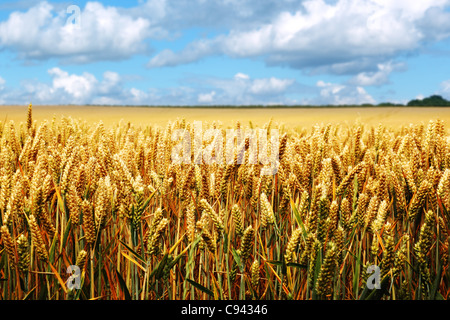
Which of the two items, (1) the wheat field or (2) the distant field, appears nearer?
(1) the wheat field

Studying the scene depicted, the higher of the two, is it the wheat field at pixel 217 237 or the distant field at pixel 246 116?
the distant field at pixel 246 116

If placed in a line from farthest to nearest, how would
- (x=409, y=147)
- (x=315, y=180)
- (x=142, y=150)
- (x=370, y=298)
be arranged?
(x=409, y=147) → (x=142, y=150) → (x=315, y=180) → (x=370, y=298)

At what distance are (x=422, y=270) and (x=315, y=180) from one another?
537 mm

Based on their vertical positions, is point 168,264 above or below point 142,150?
below

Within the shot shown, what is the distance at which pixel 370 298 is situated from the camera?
1054 mm

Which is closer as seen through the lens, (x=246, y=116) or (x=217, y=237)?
(x=217, y=237)

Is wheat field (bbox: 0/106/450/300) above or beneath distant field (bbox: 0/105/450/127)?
beneath

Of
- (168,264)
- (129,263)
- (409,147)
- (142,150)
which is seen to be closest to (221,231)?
(168,264)

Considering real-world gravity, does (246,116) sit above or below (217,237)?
above

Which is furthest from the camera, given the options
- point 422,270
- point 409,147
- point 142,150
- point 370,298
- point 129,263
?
point 409,147

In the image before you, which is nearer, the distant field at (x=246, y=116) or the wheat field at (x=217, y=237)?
the wheat field at (x=217, y=237)
